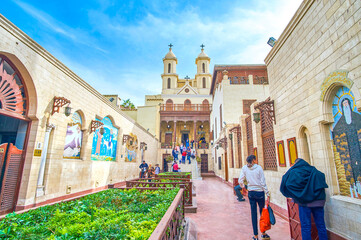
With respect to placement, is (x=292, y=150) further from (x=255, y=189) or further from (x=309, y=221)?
(x=309, y=221)

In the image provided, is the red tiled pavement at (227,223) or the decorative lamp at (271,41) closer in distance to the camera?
the red tiled pavement at (227,223)

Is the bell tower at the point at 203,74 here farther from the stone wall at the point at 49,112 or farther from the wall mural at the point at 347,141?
the wall mural at the point at 347,141

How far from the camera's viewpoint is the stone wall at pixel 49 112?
531 centimetres

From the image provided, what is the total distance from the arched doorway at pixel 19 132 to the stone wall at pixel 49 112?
0.12m

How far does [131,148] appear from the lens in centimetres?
1368

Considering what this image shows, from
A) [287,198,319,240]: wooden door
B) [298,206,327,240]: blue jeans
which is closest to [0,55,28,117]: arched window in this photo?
[298,206,327,240]: blue jeans

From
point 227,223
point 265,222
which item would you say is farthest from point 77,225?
point 227,223

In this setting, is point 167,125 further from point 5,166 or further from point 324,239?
point 324,239

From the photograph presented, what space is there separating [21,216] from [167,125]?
24851 mm

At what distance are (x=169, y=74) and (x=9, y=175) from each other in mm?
27890

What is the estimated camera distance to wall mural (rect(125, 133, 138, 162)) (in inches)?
508

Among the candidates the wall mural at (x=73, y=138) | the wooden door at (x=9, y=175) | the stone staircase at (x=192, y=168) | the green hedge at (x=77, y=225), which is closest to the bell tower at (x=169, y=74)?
the stone staircase at (x=192, y=168)

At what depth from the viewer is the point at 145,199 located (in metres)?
3.67

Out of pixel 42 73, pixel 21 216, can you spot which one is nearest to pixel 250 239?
pixel 21 216
